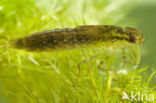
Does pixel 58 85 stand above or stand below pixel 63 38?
below

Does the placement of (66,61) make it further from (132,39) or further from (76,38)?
(132,39)

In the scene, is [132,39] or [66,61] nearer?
[132,39]

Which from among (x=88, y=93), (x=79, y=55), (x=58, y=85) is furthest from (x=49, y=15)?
(x=88, y=93)

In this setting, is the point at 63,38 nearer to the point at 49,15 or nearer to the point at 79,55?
the point at 79,55

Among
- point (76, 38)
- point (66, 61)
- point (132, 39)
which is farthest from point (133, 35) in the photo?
point (66, 61)
